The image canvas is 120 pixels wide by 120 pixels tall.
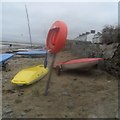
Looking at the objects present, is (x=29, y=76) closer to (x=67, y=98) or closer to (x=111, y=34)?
(x=67, y=98)

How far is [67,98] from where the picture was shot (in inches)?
212

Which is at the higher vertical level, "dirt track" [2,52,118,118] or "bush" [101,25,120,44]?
"bush" [101,25,120,44]

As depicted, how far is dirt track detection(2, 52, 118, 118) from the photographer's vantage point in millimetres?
4711

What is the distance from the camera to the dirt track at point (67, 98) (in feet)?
15.5

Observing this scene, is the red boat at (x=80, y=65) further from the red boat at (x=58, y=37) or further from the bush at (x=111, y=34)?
the red boat at (x=58, y=37)

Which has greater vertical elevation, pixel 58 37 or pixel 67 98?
pixel 58 37

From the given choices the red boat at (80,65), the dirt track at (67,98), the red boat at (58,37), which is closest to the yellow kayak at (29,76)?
the dirt track at (67,98)

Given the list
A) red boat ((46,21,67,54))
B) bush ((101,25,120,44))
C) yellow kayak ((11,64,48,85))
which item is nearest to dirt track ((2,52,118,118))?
yellow kayak ((11,64,48,85))

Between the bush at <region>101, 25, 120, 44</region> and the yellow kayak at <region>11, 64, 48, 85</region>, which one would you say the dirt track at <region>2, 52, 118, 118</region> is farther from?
the bush at <region>101, 25, 120, 44</region>

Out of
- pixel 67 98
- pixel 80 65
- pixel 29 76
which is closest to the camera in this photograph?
pixel 67 98

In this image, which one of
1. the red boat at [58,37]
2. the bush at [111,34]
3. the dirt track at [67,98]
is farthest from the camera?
the bush at [111,34]

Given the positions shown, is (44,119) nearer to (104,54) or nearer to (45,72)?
(45,72)

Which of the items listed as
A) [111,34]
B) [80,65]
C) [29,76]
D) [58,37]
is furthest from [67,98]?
[111,34]

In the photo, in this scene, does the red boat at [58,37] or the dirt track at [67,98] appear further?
the red boat at [58,37]
